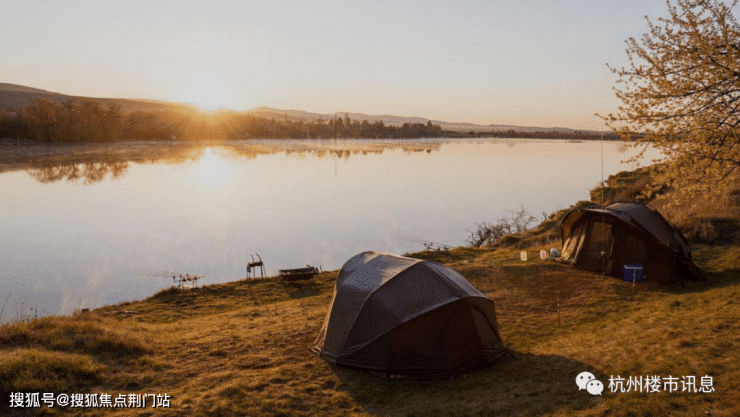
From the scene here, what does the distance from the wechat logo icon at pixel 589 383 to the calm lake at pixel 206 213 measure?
907cm

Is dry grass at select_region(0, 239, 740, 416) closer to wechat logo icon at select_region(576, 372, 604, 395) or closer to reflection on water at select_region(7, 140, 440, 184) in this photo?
wechat logo icon at select_region(576, 372, 604, 395)

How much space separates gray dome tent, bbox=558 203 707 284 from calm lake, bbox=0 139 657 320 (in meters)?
4.60

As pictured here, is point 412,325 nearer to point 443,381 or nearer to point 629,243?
point 443,381

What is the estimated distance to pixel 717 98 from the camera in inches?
563

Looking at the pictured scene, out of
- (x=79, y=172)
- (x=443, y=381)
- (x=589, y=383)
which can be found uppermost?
(x=79, y=172)

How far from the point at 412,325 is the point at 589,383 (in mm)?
4100

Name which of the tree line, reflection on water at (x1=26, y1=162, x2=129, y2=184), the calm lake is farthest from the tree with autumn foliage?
the tree line

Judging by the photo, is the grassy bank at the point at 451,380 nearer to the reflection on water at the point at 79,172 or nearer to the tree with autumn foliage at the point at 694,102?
the tree with autumn foliage at the point at 694,102

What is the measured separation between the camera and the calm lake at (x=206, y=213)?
30.2m

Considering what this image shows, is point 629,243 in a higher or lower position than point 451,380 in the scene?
higher

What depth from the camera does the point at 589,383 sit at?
9789 millimetres

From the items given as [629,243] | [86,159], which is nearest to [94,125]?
[86,159]

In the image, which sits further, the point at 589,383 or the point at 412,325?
the point at 412,325

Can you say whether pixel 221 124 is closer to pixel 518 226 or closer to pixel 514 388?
pixel 518 226
